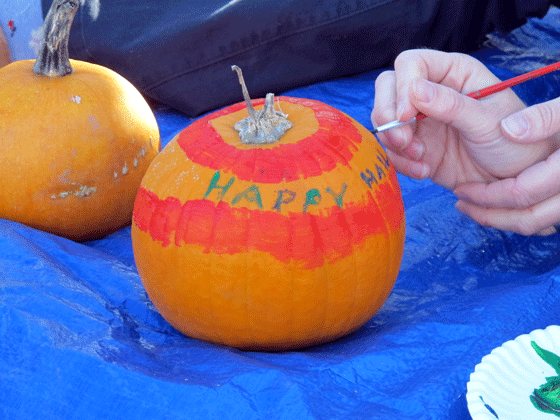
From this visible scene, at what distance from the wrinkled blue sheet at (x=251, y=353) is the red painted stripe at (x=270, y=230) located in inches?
6.2

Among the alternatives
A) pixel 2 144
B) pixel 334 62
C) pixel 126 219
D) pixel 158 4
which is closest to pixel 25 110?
pixel 2 144

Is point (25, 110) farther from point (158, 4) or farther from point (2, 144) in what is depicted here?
point (158, 4)

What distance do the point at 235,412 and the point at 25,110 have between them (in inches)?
29.4

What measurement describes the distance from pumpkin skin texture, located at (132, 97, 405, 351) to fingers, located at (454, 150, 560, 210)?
0.87 ft

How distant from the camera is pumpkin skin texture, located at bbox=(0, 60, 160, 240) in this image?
44.8 inches

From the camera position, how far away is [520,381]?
0.68 meters

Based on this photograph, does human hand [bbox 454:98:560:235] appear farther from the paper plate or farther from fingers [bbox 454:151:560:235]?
the paper plate

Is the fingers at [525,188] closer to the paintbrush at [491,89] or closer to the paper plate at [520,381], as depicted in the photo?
the paintbrush at [491,89]

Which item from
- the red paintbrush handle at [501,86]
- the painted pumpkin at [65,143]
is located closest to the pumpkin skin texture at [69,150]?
the painted pumpkin at [65,143]

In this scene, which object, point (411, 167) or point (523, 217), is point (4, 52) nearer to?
point (411, 167)

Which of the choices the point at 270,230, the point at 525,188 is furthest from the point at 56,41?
the point at 525,188

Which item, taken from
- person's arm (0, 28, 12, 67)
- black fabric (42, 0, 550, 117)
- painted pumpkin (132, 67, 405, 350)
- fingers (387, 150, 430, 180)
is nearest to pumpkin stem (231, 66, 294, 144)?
painted pumpkin (132, 67, 405, 350)

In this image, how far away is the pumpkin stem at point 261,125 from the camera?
2.88 ft

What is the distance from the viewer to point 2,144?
1.13 meters
